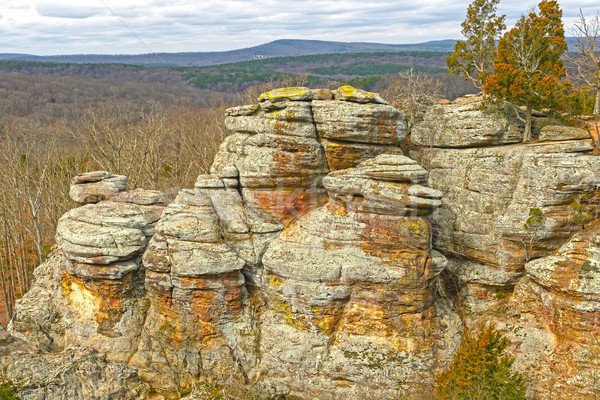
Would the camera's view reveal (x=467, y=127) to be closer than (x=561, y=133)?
No

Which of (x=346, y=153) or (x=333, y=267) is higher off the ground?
(x=346, y=153)

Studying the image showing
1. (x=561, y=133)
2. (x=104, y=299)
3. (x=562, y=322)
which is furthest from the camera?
(x=104, y=299)

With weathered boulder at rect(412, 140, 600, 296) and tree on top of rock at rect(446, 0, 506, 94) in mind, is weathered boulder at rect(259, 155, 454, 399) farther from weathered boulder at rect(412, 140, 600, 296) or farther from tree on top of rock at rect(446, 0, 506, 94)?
tree on top of rock at rect(446, 0, 506, 94)

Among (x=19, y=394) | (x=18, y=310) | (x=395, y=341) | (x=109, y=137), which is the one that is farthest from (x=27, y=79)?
(x=395, y=341)

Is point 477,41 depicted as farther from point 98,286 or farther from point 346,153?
point 98,286

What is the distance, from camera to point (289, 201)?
21.9 metres

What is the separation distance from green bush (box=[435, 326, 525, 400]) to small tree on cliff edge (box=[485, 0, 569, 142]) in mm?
11030

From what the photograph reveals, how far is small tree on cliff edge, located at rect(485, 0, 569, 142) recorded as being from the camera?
69.4ft

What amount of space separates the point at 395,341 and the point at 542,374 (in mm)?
6294

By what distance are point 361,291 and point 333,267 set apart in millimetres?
1713

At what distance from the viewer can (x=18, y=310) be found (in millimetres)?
24469

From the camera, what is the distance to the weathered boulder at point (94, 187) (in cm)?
2512

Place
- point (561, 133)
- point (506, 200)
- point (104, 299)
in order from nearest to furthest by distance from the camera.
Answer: point (506, 200) → point (561, 133) → point (104, 299)

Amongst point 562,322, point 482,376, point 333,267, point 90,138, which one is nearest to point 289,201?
point 333,267
